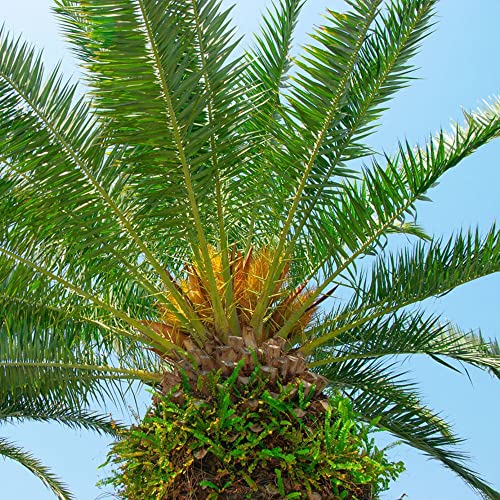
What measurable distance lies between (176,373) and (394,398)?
8.84 ft

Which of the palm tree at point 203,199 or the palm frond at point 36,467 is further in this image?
the palm frond at point 36,467

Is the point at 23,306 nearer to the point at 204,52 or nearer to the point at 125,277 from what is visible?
the point at 125,277

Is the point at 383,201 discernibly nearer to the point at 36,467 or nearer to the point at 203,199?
the point at 203,199

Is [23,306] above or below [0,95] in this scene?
below

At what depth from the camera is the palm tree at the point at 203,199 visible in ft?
16.5

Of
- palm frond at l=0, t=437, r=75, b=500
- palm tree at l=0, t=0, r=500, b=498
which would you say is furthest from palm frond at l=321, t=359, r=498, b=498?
palm frond at l=0, t=437, r=75, b=500

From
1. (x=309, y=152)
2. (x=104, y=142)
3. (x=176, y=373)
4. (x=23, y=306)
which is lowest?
(x=176, y=373)

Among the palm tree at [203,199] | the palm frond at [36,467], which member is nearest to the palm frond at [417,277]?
the palm tree at [203,199]

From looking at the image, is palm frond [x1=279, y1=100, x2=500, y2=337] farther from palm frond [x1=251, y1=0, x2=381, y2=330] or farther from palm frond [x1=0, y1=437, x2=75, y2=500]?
palm frond [x1=0, y1=437, x2=75, y2=500]

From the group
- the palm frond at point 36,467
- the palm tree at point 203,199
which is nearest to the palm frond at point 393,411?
the palm tree at point 203,199

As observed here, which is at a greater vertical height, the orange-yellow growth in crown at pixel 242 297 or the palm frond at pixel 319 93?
the palm frond at pixel 319 93

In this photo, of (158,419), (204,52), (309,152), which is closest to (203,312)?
(158,419)

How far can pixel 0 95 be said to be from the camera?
5.38 m

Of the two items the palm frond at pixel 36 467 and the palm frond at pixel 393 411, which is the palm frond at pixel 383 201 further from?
the palm frond at pixel 36 467
